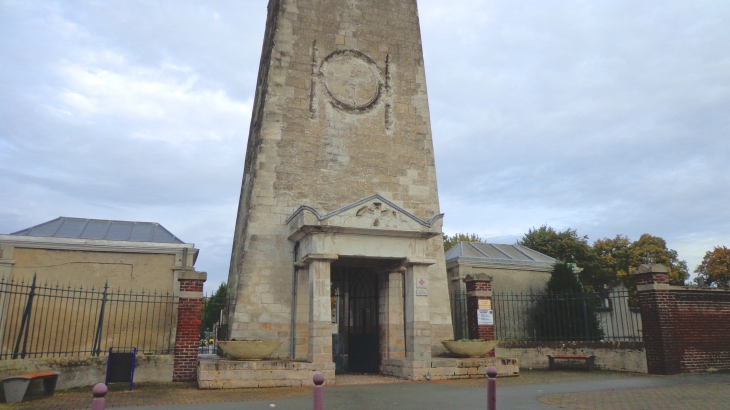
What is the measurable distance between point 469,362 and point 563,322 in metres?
5.65

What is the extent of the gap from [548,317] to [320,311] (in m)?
8.59

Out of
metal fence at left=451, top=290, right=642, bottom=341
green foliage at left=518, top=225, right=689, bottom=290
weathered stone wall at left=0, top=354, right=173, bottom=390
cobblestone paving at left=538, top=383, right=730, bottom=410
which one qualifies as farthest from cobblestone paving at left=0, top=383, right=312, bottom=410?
green foliage at left=518, top=225, right=689, bottom=290

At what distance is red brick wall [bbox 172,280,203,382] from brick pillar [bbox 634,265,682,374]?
11118 millimetres

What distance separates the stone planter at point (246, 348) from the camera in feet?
38.1

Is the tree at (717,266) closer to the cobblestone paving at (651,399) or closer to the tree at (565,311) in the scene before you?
the tree at (565,311)

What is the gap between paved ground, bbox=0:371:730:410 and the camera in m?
8.62

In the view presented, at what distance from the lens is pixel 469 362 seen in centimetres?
1298

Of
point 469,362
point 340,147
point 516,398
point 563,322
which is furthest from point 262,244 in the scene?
point 563,322

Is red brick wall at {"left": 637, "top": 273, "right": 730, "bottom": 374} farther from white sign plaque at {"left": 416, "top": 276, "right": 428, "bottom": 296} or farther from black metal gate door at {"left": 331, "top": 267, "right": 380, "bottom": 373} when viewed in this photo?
black metal gate door at {"left": 331, "top": 267, "right": 380, "bottom": 373}

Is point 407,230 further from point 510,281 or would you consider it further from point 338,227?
point 510,281

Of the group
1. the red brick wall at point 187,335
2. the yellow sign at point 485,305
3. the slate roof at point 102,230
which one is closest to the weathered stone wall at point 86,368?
the red brick wall at point 187,335

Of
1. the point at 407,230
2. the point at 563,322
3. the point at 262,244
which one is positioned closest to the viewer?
the point at 407,230

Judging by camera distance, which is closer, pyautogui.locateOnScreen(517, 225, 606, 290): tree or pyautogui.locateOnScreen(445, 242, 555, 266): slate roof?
pyautogui.locateOnScreen(445, 242, 555, 266): slate roof

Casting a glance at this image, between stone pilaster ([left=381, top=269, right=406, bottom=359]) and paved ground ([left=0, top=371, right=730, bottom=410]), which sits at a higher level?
stone pilaster ([left=381, top=269, right=406, bottom=359])
